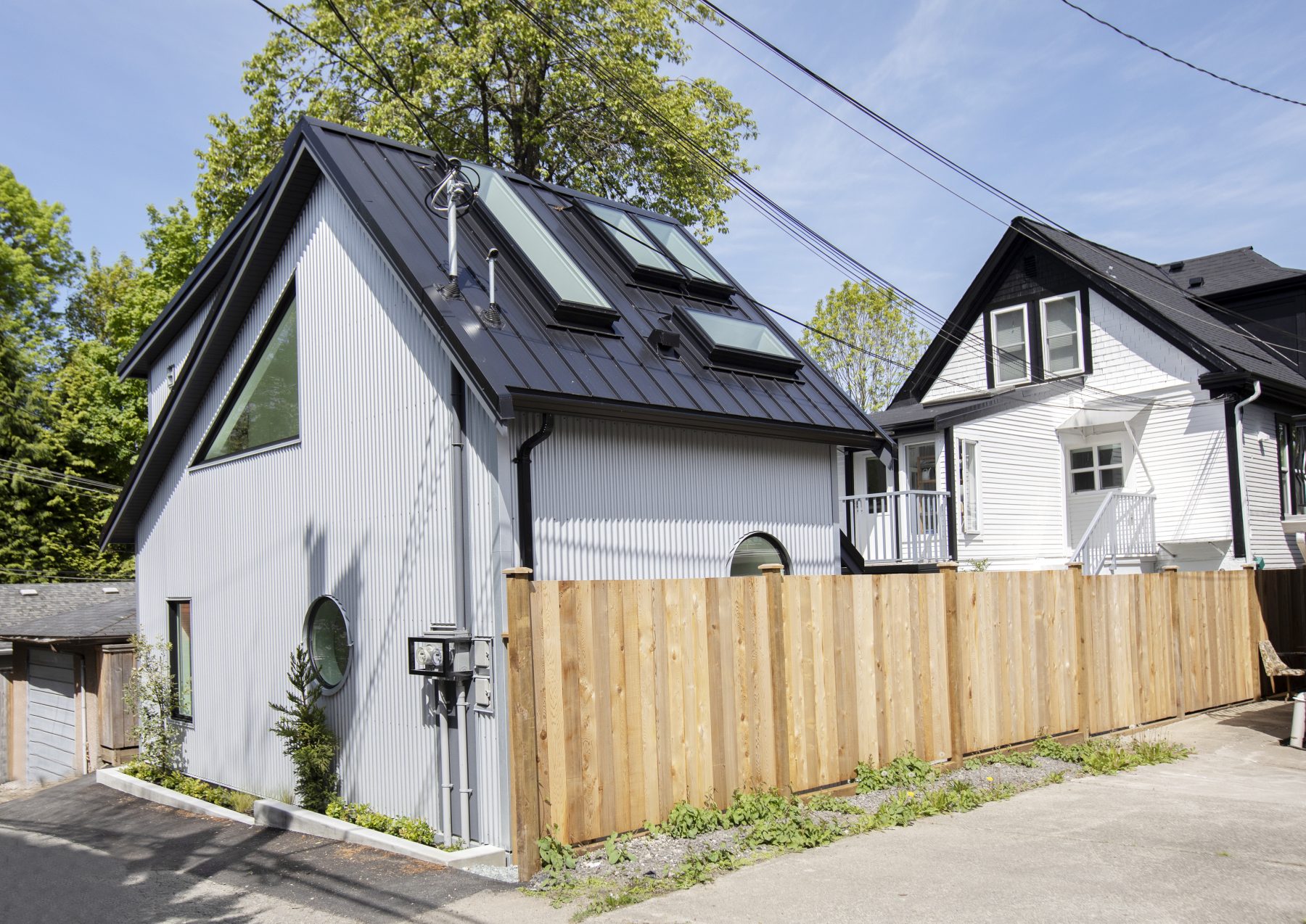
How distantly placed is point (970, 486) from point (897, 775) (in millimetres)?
12304

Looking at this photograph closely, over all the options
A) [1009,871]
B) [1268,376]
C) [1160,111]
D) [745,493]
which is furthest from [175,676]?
[1268,376]

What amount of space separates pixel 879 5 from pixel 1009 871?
976cm

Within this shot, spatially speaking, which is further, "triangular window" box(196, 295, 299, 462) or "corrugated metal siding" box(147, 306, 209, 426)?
"corrugated metal siding" box(147, 306, 209, 426)

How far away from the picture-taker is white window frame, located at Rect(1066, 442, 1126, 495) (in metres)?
21.0

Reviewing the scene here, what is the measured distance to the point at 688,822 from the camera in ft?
25.0

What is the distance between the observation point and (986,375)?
76.8ft

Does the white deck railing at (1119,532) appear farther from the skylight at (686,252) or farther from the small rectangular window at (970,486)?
the skylight at (686,252)

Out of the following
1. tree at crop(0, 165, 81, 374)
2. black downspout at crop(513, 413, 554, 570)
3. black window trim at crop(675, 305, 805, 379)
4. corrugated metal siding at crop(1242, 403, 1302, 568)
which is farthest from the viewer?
tree at crop(0, 165, 81, 374)

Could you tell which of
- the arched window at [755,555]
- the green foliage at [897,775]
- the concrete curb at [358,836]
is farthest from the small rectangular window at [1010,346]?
the concrete curb at [358,836]

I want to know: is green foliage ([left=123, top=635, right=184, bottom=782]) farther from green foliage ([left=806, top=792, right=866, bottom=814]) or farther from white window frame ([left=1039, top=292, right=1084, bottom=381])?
white window frame ([left=1039, top=292, right=1084, bottom=381])

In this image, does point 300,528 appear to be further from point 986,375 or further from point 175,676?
point 986,375

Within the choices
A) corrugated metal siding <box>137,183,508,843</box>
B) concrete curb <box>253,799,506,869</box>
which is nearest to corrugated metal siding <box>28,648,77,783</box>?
corrugated metal siding <box>137,183,508,843</box>

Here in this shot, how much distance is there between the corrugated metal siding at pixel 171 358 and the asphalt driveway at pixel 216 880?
7495 millimetres

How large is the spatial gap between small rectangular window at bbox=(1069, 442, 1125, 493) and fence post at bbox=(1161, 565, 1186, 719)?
866 centimetres
